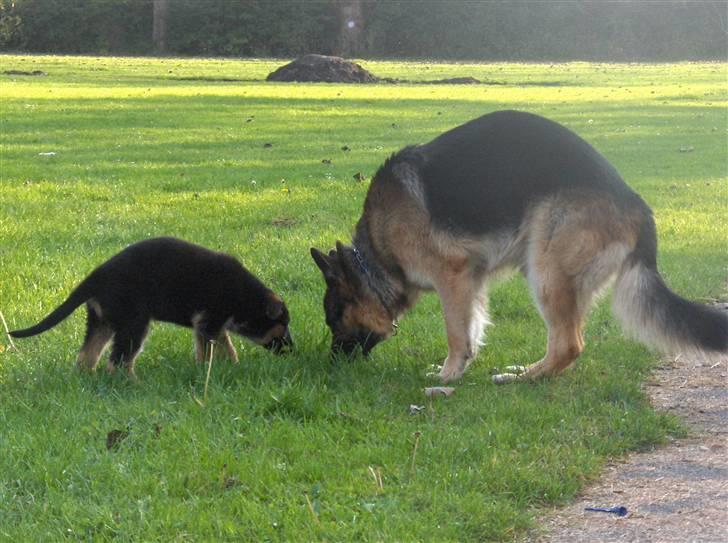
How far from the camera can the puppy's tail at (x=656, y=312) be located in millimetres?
5762

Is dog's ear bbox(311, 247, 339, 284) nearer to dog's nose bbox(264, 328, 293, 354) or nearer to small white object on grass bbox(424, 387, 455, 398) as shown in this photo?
dog's nose bbox(264, 328, 293, 354)

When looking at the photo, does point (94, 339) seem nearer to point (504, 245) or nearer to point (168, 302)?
point (168, 302)

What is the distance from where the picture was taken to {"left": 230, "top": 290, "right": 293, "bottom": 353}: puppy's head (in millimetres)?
6586

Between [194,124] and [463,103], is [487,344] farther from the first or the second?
[463,103]

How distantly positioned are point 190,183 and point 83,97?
13995 mm

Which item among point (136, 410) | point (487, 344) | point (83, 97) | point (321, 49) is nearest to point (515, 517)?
point (136, 410)

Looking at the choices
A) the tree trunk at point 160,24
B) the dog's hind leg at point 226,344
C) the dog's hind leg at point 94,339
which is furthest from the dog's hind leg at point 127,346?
the tree trunk at point 160,24

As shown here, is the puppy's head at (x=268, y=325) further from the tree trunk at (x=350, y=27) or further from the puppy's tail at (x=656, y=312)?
the tree trunk at (x=350, y=27)

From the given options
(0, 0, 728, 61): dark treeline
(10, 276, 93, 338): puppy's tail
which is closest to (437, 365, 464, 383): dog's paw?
(10, 276, 93, 338): puppy's tail

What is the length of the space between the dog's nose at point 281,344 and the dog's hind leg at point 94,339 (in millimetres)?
1043

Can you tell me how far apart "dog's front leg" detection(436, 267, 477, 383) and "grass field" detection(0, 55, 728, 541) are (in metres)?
0.15

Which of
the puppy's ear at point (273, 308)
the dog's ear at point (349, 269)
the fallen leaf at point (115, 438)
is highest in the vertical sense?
the dog's ear at point (349, 269)

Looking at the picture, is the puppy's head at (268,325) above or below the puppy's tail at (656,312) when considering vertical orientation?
below

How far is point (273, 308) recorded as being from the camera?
21.5 ft
